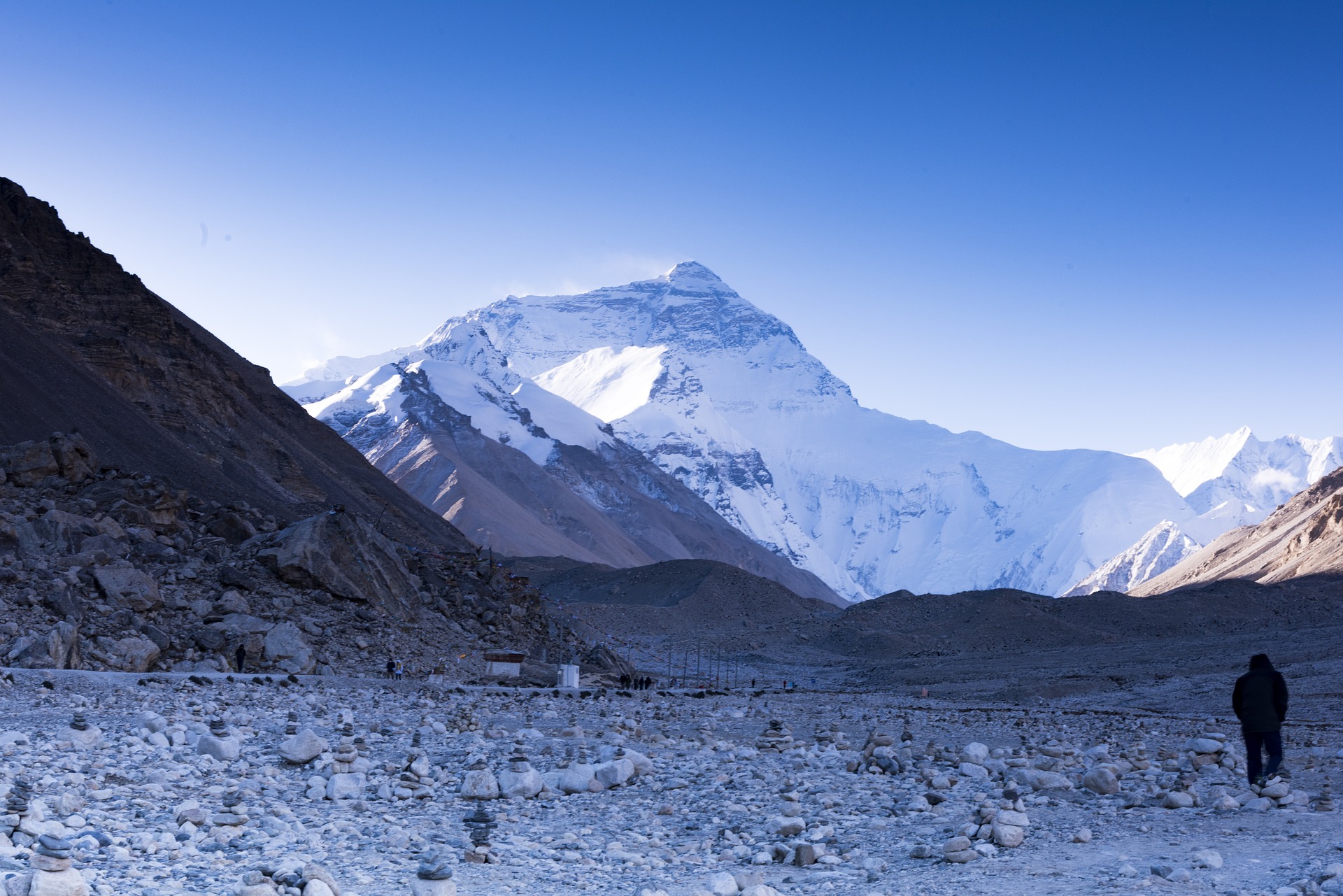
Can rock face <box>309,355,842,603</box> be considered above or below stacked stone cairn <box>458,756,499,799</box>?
above

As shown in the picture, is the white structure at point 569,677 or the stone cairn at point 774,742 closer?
the stone cairn at point 774,742

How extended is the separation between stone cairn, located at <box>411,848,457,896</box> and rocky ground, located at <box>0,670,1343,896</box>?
20 mm

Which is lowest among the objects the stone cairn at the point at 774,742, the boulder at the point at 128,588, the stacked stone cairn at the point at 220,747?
the stone cairn at the point at 774,742

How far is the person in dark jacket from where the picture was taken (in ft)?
39.9

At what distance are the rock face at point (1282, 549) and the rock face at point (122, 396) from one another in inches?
Answer: 2517

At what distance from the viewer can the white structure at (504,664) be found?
2969 cm

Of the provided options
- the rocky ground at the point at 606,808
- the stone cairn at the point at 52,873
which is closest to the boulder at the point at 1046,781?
the rocky ground at the point at 606,808

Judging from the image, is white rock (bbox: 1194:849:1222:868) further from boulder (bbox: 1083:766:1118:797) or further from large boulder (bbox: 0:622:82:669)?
large boulder (bbox: 0:622:82:669)

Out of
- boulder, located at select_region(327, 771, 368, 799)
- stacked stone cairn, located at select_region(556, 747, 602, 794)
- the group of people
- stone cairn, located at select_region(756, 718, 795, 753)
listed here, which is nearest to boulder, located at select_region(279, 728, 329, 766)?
boulder, located at select_region(327, 771, 368, 799)

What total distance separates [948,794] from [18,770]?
8.29m

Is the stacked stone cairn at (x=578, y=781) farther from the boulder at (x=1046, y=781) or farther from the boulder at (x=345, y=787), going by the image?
the boulder at (x=1046, y=781)

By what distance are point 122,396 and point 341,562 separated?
71.4 ft

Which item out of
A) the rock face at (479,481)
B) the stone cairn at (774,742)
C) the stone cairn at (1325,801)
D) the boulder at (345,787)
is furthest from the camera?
the rock face at (479,481)

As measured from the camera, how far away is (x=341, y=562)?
31078mm
